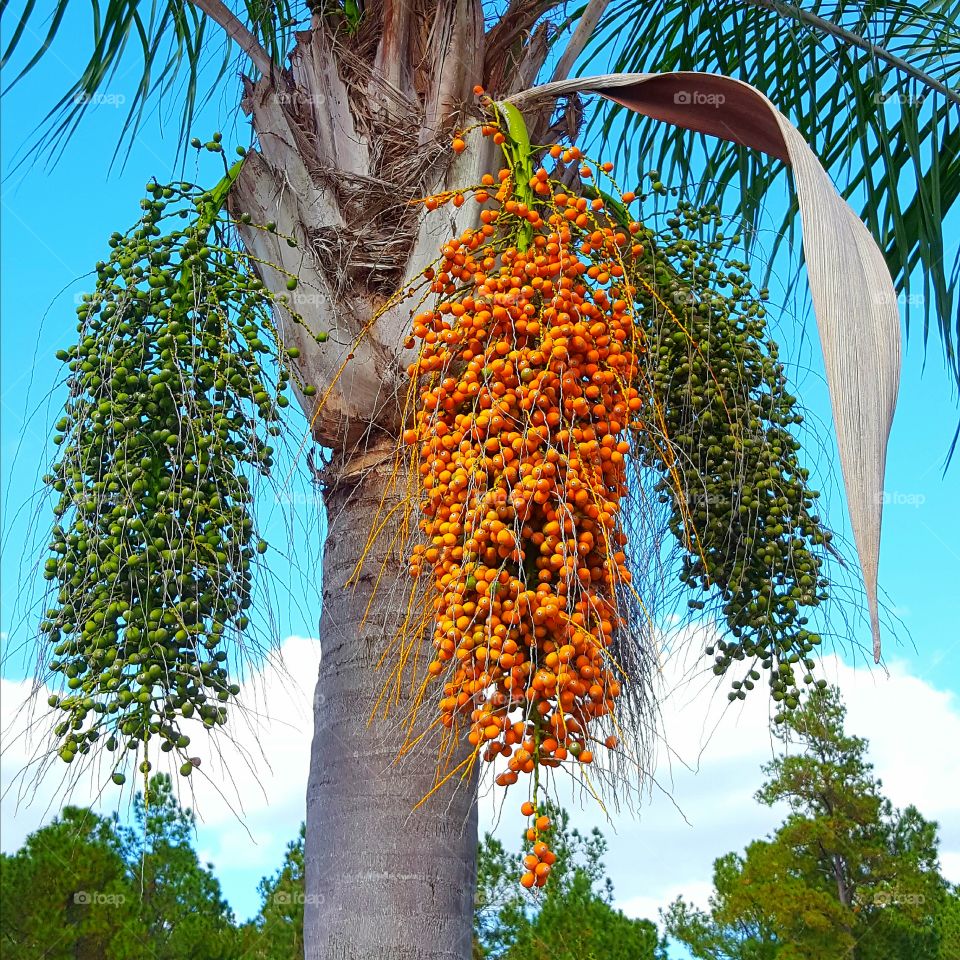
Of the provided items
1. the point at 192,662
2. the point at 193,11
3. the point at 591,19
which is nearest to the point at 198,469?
the point at 192,662

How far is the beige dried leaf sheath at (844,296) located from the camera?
1994 mm

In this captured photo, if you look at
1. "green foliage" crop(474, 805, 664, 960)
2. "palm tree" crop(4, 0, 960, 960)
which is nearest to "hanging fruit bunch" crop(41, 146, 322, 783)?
"palm tree" crop(4, 0, 960, 960)

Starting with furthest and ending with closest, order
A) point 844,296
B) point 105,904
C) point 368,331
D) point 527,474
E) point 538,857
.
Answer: point 105,904
point 368,331
point 844,296
point 527,474
point 538,857

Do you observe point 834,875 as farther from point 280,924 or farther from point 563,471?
point 563,471

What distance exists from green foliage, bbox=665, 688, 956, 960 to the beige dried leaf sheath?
45.0 ft

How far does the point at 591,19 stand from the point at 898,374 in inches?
65.2

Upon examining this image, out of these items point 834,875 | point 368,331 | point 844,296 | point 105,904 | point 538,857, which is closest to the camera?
point 538,857

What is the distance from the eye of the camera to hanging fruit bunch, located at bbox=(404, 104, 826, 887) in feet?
6.35

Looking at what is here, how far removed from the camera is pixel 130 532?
7.63 ft

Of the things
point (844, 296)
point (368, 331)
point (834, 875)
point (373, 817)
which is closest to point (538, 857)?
point (373, 817)

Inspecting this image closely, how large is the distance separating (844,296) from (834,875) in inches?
635

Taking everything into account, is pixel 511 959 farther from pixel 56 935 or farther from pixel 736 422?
pixel 736 422

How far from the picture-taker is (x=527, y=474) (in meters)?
2.03

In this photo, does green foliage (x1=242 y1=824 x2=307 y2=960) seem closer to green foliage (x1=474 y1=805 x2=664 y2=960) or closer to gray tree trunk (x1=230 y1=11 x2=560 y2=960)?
green foliage (x1=474 y1=805 x2=664 y2=960)
